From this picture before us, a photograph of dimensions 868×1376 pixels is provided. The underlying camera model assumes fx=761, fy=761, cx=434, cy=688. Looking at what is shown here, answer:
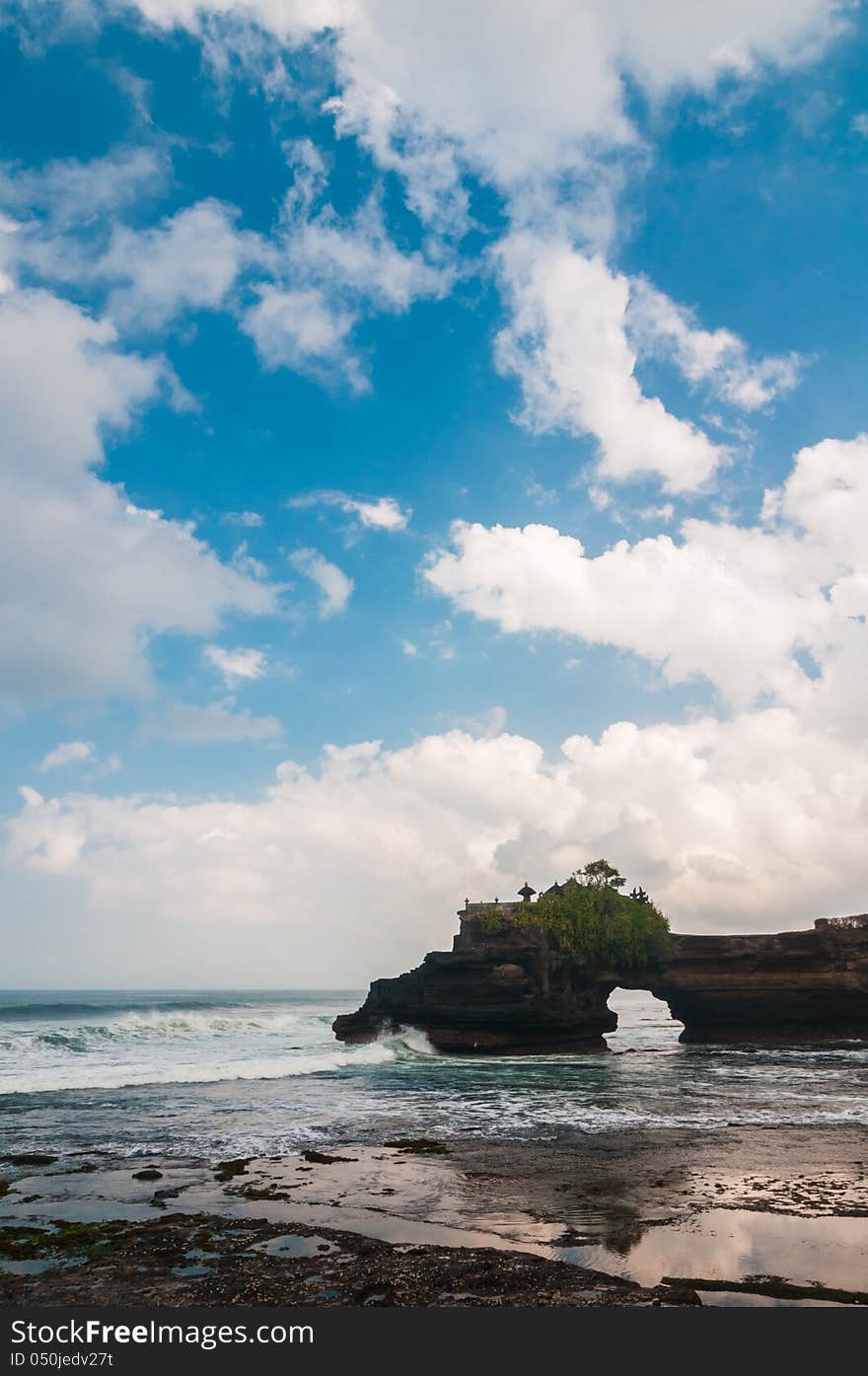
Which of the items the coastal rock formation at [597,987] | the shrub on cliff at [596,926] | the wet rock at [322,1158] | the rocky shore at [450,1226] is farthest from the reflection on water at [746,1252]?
the shrub on cliff at [596,926]

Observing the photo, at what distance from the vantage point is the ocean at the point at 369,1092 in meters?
22.5

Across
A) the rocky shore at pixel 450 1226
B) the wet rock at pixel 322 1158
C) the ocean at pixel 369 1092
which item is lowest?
the ocean at pixel 369 1092

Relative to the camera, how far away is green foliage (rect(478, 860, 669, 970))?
48.2 metres

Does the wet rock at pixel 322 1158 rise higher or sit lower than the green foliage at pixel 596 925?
lower

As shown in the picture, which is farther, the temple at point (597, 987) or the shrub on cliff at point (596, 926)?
the shrub on cliff at point (596, 926)

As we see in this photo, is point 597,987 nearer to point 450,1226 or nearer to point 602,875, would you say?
point 602,875

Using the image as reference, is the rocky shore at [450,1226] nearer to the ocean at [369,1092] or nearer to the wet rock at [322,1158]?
the wet rock at [322,1158]

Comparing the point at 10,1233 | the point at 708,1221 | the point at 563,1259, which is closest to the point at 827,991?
the point at 708,1221

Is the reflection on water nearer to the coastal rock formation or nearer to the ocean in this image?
the ocean

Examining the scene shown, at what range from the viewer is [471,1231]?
502 inches

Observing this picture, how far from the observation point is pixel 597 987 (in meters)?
50.1

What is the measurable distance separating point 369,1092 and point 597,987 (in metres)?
23.5

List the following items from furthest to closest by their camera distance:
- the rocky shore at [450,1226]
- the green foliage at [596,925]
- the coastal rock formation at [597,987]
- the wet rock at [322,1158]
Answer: the green foliage at [596,925] < the coastal rock formation at [597,987] < the wet rock at [322,1158] < the rocky shore at [450,1226]

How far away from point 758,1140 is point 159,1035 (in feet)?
167
